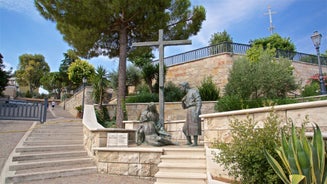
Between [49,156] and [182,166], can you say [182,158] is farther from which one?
[49,156]

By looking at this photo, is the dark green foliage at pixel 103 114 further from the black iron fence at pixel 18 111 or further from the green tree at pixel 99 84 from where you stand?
the black iron fence at pixel 18 111

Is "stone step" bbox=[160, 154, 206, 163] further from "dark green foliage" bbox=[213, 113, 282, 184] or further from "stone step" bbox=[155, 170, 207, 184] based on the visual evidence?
"dark green foliage" bbox=[213, 113, 282, 184]

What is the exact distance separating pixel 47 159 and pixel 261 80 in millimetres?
11281

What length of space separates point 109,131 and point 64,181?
156cm

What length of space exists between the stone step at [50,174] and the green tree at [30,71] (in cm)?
4031

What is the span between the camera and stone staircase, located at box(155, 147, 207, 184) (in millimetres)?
4109

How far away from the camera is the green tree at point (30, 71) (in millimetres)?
39250

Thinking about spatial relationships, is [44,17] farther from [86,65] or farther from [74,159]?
[86,65]

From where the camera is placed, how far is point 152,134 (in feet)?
18.8

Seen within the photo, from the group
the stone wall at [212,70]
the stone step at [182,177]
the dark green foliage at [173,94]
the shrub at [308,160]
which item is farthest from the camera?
the stone wall at [212,70]

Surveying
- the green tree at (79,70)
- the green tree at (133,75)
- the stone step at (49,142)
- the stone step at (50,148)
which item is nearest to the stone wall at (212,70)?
the green tree at (133,75)

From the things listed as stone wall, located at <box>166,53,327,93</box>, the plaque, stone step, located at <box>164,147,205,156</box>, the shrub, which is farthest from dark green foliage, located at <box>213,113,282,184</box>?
stone wall, located at <box>166,53,327,93</box>

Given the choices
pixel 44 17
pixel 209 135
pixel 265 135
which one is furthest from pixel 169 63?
pixel 265 135

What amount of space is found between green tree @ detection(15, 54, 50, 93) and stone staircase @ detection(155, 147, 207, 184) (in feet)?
137
